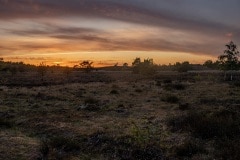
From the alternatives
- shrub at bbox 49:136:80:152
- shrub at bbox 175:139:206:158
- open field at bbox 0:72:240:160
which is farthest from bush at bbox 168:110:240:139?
shrub at bbox 49:136:80:152

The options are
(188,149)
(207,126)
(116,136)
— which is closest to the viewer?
(188,149)

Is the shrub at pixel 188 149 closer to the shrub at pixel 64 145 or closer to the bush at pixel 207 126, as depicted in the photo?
the bush at pixel 207 126

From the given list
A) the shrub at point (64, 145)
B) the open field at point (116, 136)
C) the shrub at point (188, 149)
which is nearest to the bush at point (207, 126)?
the open field at point (116, 136)

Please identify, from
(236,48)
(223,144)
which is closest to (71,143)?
(223,144)

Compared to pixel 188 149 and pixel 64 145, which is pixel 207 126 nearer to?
pixel 188 149

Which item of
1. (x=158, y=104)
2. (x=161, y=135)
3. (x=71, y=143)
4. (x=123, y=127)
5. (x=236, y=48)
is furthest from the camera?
(x=236, y=48)

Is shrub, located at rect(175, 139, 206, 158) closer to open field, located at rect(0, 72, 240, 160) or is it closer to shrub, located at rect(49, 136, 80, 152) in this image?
open field, located at rect(0, 72, 240, 160)

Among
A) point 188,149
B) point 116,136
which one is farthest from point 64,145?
point 188,149

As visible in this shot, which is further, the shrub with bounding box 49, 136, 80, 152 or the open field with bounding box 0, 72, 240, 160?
the shrub with bounding box 49, 136, 80, 152

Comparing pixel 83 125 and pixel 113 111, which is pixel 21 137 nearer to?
pixel 83 125

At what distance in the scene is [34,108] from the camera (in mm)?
28391

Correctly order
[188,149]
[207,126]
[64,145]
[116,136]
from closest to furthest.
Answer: [188,149], [64,145], [207,126], [116,136]

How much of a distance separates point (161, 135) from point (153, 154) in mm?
3192

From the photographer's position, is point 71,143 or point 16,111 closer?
point 71,143
